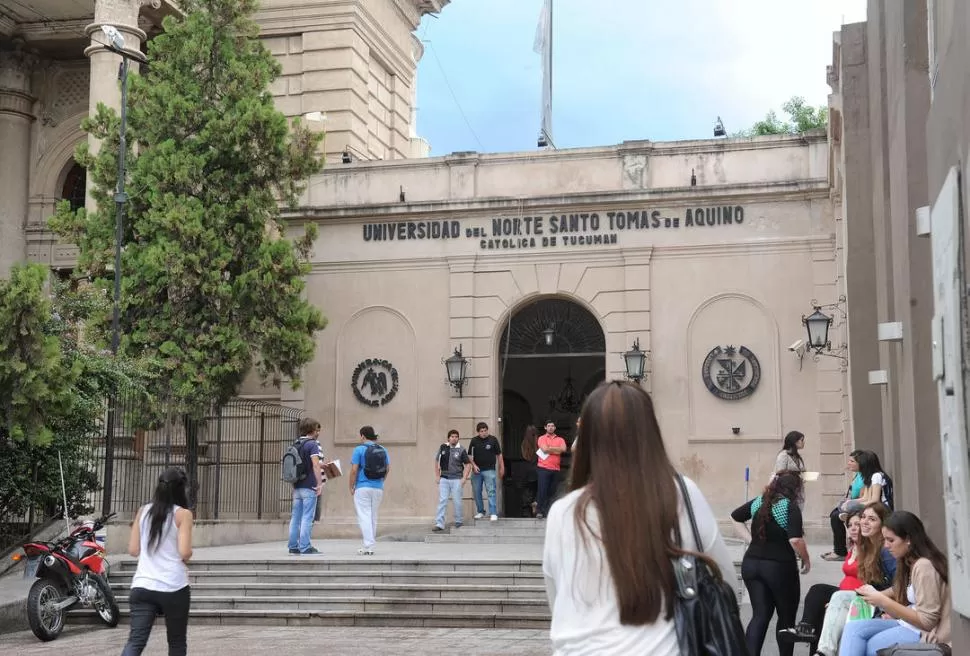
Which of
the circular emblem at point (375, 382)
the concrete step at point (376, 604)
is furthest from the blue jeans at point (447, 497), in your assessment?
the concrete step at point (376, 604)

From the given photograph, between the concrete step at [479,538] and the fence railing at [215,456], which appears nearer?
the fence railing at [215,456]

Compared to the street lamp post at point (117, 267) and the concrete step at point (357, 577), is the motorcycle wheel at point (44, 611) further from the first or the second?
the street lamp post at point (117, 267)

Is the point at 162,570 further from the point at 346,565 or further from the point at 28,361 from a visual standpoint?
the point at 346,565

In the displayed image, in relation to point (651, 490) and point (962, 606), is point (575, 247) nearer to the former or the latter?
point (962, 606)

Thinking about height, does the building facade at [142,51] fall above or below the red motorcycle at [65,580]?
above

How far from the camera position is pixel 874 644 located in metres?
7.22

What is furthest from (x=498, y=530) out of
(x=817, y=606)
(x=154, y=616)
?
(x=154, y=616)

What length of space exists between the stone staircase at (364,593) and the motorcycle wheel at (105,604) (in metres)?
0.33

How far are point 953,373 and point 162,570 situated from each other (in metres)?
4.58

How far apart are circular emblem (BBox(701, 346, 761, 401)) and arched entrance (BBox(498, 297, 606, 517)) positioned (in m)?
2.13

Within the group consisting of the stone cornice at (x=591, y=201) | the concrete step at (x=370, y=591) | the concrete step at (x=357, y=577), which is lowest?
the concrete step at (x=370, y=591)

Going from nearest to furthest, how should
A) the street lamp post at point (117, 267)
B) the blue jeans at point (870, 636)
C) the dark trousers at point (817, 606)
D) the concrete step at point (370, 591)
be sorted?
the blue jeans at point (870, 636) → the dark trousers at point (817, 606) → the concrete step at point (370, 591) → the street lamp post at point (117, 267)

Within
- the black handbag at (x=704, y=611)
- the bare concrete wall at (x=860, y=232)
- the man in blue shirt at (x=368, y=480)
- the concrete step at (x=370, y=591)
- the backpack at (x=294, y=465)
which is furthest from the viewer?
the man in blue shirt at (x=368, y=480)

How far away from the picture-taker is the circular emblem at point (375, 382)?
74.9ft
